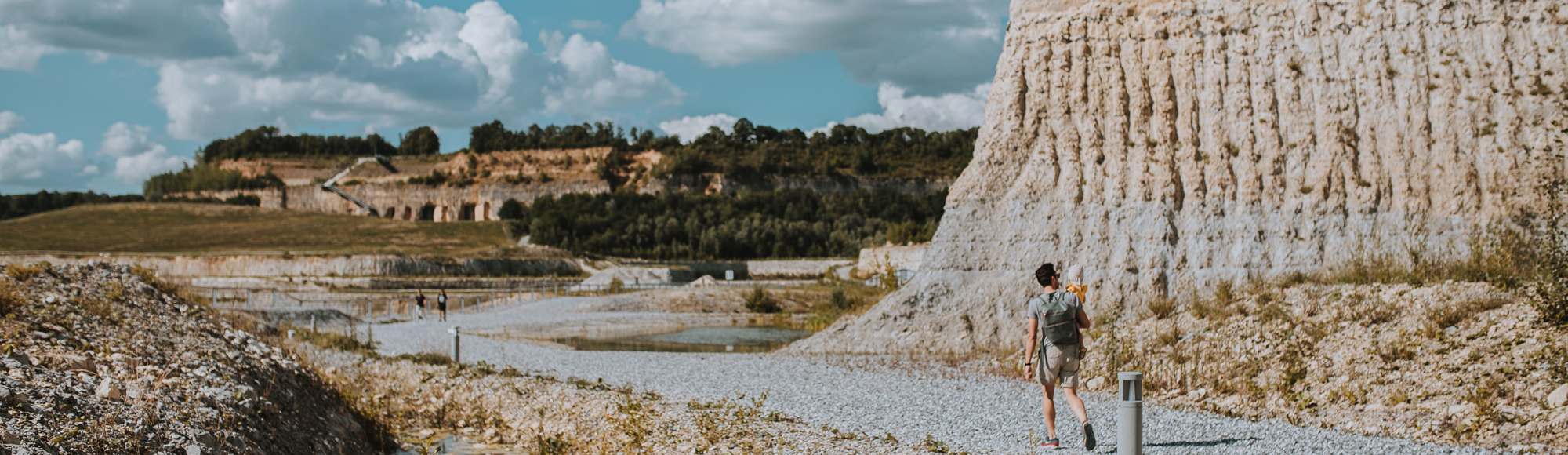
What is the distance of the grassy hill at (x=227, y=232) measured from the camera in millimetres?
63219

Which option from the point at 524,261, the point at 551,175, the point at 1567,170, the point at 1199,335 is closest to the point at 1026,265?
the point at 1199,335

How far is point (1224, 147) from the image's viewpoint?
46.1ft

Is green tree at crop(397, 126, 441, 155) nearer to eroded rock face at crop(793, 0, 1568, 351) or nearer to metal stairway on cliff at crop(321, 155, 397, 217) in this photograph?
metal stairway on cliff at crop(321, 155, 397, 217)

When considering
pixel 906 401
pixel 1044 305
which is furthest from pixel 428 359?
pixel 1044 305

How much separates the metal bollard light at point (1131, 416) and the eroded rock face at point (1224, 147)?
7.90 meters

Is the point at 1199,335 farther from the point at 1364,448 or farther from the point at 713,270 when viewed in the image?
the point at 713,270

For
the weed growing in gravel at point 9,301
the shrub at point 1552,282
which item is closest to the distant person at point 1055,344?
the shrub at point 1552,282

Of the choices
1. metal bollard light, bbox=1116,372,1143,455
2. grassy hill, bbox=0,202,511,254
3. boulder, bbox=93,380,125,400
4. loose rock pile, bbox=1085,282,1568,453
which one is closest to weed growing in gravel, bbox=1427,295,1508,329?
loose rock pile, bbox=1085,282,1568,453

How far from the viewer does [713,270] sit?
204ft

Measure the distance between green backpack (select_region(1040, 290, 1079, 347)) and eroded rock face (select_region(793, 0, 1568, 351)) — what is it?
22.8 ft

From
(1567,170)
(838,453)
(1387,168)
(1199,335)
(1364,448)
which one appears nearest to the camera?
(1364,448)

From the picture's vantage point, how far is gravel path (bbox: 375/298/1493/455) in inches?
301

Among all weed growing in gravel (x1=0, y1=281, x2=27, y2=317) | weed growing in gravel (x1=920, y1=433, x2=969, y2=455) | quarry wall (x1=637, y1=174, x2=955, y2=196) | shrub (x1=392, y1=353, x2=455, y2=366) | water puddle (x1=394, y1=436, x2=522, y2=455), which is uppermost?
quarry wall (x1=637, y1=174, x2=955, y2=196)

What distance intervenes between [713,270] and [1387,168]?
167 ft
